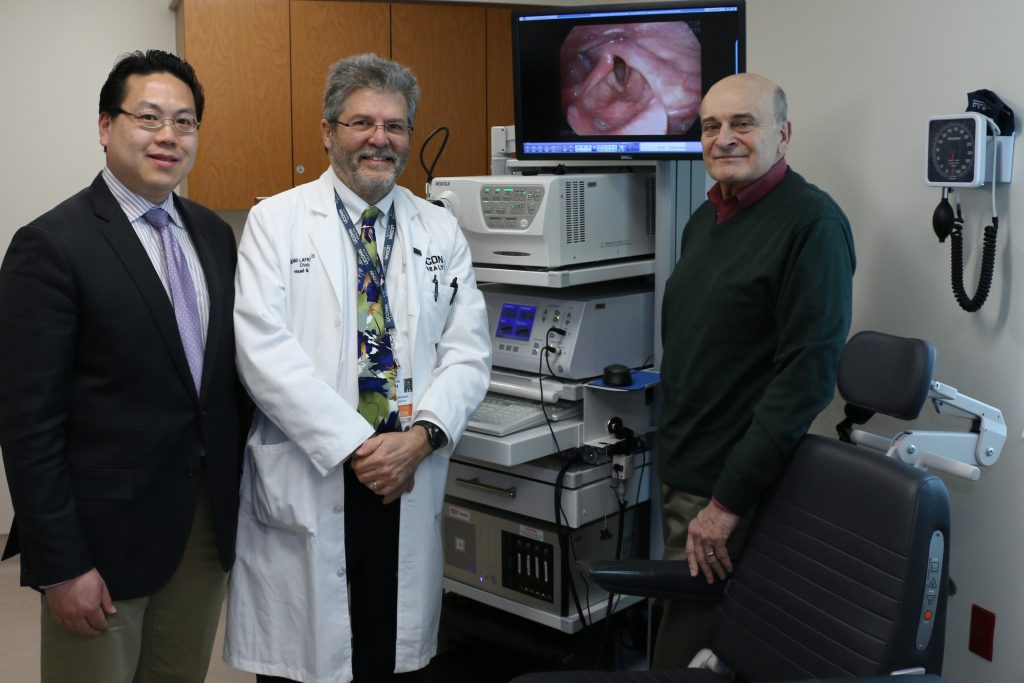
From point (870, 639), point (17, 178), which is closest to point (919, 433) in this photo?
point (870, 639)

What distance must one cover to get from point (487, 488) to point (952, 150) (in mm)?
1386

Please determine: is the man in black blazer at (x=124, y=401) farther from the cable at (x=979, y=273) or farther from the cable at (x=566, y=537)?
the cable at (x=979, y=273)

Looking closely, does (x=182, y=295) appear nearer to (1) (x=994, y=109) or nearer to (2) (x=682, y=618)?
(2) (x=682, y=618)

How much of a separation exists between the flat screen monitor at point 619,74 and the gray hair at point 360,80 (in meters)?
0.65

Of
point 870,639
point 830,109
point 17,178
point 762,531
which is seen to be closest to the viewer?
point 870,639

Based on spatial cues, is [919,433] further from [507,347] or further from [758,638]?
[507,347]

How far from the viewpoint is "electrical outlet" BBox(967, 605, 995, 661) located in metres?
2.20

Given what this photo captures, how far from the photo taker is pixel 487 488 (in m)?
2.65

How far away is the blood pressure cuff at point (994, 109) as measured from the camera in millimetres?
2043

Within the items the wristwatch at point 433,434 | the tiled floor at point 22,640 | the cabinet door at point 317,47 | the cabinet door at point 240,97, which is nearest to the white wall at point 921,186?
the wristwatch at point 433,434

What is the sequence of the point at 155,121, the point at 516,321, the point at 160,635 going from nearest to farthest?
the point at 155,121 → the point at 160,635 → the point at 516,321

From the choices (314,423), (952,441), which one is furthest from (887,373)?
(314,423)

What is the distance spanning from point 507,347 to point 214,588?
1035mm

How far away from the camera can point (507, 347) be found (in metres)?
2.63
